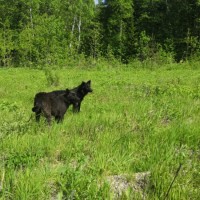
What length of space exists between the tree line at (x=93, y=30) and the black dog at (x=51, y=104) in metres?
22.3

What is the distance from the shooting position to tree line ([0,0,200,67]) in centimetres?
3469

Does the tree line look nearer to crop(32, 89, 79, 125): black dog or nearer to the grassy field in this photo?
crop(32, 89, 79, 125): black dog

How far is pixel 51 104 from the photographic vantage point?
7.85 m

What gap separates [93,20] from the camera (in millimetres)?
45531

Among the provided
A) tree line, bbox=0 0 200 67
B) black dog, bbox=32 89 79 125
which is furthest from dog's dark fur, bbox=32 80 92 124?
tree line, bbox=0 0 200 67

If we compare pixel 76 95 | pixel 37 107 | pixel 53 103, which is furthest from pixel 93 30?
pixel 37 107

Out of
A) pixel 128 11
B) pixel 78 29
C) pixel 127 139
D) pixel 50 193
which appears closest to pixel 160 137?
pixel 127 139

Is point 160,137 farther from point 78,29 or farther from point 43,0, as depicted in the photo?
point 43,0

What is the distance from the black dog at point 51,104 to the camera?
7428 millimetres

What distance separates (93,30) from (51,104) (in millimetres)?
33750

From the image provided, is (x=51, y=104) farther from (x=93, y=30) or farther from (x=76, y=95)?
(x=93, y=30)

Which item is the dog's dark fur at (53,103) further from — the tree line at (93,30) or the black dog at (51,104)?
the tree line at (93,30)

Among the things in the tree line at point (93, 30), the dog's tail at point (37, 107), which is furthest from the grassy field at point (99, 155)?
the tree line at point (93, 30)

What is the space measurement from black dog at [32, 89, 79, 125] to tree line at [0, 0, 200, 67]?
2228 cm
